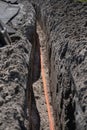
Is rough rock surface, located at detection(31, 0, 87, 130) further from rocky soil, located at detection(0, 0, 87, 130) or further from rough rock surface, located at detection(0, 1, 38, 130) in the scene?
rough rock surface, located at detection(0, 1, 38, 130)

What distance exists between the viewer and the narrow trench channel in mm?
6164

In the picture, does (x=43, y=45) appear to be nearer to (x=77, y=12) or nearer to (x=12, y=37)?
(x=77, y=12)

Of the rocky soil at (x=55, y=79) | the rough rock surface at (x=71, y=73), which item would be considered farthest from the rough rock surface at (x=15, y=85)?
the rough rock surface at (x=71, y=73)

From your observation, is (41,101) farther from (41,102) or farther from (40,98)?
(40,98)

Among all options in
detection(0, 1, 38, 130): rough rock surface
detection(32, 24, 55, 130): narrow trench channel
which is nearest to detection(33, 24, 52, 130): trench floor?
detection(32, 24, 55, 130): narrow trench channel

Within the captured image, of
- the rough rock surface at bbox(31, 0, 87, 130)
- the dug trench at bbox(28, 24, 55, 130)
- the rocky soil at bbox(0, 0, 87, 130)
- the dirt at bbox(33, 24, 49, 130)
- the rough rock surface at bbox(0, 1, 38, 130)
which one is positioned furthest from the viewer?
the dirt at bbox(33, 24, 49, 130)

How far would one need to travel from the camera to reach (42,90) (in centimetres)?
739

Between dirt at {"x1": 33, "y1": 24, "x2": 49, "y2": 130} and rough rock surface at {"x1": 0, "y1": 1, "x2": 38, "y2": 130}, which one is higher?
rough rock surface at {"x1": 0, "y1": 1, "x2": 38, "y2": 130}

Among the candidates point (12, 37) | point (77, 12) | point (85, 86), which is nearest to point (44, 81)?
point (12, 37)

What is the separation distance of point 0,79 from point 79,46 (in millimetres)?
1451

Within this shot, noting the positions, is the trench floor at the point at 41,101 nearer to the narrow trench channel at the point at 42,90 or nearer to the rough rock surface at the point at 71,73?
the narrow trench channel at the point at 42,90

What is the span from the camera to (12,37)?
745 cm

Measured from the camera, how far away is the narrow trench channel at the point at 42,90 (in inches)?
243

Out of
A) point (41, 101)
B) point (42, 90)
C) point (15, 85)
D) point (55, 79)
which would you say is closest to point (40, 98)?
point (41, 101)
